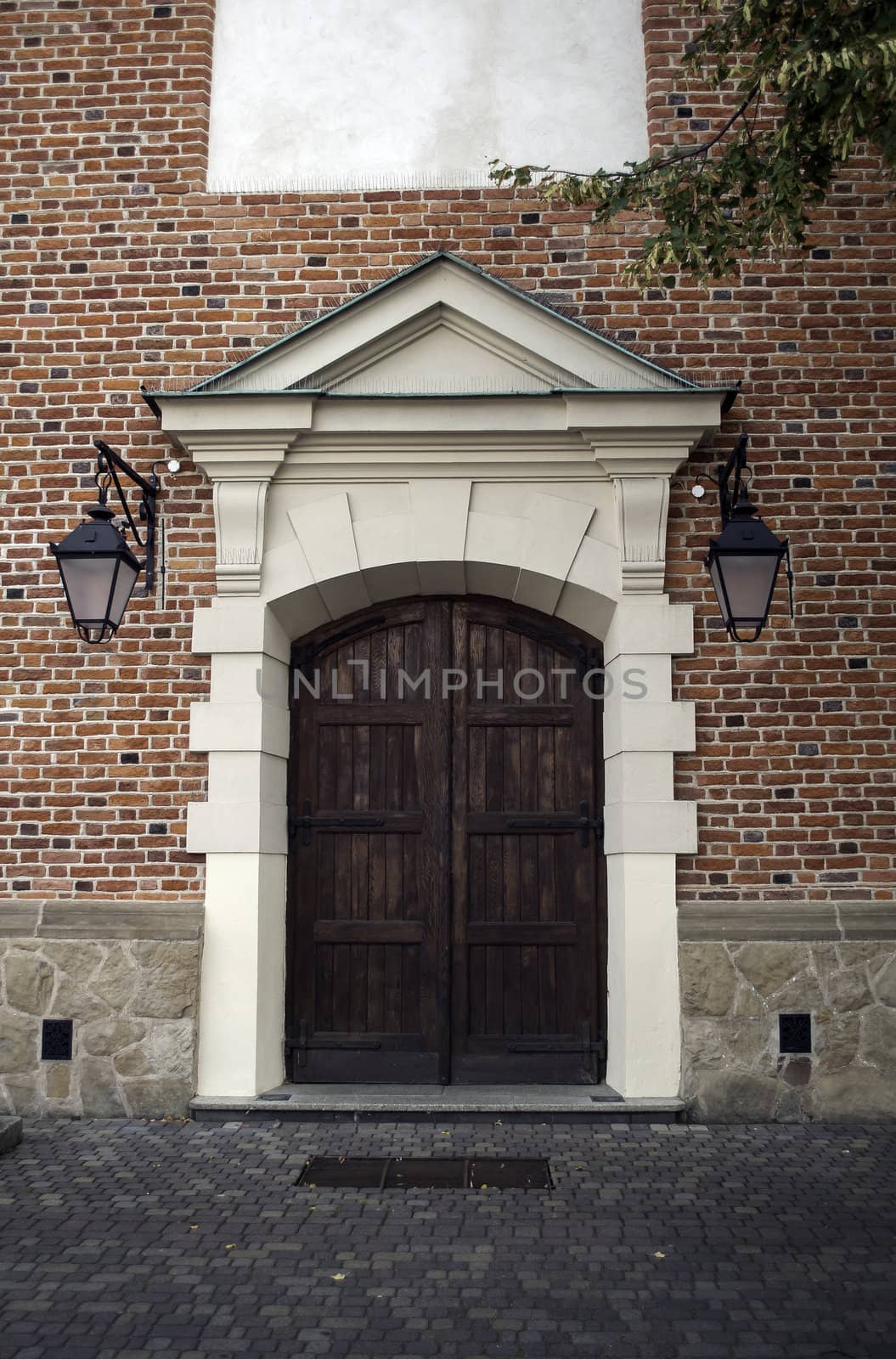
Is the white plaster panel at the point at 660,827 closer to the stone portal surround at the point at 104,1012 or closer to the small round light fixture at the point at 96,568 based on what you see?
the stone portal surround at the point at 104,1012

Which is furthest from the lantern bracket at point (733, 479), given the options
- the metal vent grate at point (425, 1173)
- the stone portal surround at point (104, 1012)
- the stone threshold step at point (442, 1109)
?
the stone portal surround at point (104, 1012)

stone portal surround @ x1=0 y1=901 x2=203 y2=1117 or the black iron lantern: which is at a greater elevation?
the black iron lantern

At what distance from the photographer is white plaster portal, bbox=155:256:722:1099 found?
563 cm

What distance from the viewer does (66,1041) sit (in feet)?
18.2

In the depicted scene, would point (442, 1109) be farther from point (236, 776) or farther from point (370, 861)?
point (236, 776)

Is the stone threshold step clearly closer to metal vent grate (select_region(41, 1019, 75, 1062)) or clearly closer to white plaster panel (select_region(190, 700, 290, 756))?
metal vent grate (select_region(41, 1019, 75, 1062))

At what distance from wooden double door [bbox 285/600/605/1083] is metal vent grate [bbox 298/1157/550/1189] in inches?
43.3

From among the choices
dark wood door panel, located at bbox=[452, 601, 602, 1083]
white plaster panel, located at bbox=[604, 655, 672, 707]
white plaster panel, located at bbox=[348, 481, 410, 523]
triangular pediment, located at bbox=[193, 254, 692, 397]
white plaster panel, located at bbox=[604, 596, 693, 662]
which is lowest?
dark wood door panel, located at bbox=[452, 601, 602, 1083]

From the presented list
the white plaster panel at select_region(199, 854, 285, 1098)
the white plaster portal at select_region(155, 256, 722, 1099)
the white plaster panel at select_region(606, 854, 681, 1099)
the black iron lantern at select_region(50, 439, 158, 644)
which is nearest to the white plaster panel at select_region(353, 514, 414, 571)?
the white plaster portal at select_region(155, 256, 722, 1099)

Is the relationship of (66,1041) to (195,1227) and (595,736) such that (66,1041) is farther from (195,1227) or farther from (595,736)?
(595,736)

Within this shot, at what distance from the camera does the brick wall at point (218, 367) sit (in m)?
5.72

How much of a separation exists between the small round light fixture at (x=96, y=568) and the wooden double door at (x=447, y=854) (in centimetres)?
135

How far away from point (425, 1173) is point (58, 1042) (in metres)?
2.07

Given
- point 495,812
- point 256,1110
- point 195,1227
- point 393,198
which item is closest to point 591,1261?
point 195,1227
